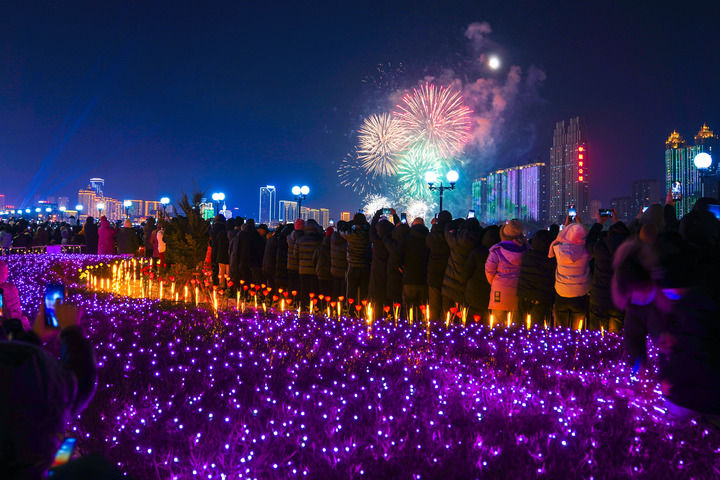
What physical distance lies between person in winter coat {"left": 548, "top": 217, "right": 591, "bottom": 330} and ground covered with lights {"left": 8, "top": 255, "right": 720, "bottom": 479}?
3.20ft

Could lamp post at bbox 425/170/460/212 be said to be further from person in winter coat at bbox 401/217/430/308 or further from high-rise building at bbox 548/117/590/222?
high-rise building at bbox 548/117/590/222

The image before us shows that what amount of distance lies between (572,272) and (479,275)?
1.55m

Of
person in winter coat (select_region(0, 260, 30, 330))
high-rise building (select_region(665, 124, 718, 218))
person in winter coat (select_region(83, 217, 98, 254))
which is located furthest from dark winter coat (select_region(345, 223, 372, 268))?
high-rise building (select_region(665, 124, 718, 218))

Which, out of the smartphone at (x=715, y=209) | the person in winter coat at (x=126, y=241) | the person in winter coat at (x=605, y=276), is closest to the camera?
the smartphone at (x=715, y=209)

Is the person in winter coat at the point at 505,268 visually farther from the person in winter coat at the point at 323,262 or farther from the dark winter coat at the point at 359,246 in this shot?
the person in winter coat at the point at 323,262

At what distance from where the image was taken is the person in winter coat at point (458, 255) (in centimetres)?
910

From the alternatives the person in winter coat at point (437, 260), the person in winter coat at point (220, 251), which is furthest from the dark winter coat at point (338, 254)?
the person in winter coat at point (220, 251)

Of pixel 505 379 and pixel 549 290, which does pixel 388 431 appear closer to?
pixel 505 379

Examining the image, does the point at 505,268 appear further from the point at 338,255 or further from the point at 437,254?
the point at 338,255

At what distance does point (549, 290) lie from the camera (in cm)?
862

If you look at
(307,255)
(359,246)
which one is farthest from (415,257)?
(307,255)

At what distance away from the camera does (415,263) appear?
996 centimetres

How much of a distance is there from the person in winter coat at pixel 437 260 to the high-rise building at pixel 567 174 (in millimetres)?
77100

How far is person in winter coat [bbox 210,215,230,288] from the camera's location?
14461 mm
